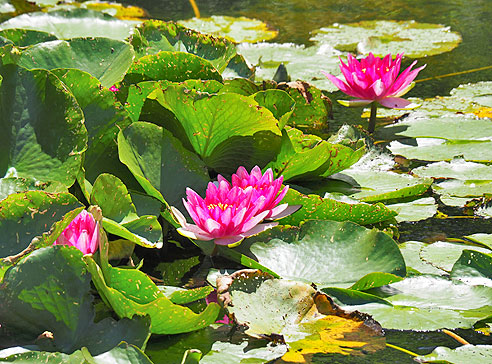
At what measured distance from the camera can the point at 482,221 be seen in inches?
58.7

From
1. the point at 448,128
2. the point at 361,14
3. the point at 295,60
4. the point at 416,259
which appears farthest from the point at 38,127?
the point at 361,14

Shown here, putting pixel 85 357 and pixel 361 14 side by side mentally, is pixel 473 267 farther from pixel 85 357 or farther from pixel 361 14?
pixel 361 14

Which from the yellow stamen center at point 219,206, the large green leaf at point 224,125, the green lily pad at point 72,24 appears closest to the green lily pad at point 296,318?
the yellow stamen center at point 219,206

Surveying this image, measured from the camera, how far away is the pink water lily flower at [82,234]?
1.06m

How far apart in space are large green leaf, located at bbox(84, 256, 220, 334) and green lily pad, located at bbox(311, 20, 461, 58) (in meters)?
2.05

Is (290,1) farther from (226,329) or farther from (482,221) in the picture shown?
(226,329)

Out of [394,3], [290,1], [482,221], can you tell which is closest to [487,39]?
[394,3]

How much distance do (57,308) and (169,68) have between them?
689 millimetres

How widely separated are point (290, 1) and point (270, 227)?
322 cm

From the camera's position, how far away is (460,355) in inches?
39.6

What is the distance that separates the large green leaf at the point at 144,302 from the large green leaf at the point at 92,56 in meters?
0.58

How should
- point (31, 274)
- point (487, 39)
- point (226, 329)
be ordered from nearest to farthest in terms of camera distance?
point (31, 274) → point (226, 329) → point (487, 39)

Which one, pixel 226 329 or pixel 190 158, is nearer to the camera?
pixel 226 329

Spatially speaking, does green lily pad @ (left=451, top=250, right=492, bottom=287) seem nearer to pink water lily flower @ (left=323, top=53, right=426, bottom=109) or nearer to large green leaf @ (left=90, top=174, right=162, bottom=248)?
large green leaf @ (left=90, top=174, right=162, bottom=248)
